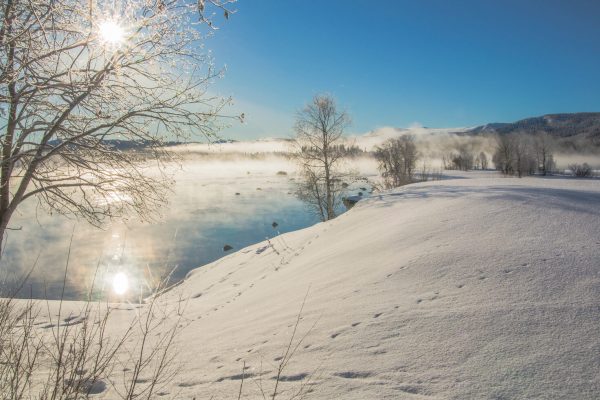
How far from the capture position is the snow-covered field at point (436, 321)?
92.0 inches

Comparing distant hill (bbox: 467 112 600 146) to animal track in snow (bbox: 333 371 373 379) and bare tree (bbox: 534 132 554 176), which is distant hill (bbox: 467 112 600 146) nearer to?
bare tree (bbox: 534 132 554 176)

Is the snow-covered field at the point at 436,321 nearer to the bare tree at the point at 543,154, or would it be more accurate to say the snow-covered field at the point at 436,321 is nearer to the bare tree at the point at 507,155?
the bare tree at the point at 507,155

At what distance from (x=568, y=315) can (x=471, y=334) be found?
774 mm

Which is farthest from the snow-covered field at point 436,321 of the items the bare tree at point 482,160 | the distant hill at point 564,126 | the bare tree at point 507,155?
the distant hill at point 564,126

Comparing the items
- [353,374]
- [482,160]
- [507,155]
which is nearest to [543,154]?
[507,155]

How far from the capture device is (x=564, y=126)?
10744 centimetres

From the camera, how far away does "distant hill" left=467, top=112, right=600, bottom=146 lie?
95.5 m

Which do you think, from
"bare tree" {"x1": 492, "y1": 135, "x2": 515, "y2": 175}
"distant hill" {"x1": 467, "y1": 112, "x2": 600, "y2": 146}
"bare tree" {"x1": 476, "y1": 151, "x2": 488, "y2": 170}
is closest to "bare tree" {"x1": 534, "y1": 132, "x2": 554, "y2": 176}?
"bare tree" {"x1": 492, "y1": 135, "x2": 515, "y2": 175}

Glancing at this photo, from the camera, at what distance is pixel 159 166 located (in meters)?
5.87

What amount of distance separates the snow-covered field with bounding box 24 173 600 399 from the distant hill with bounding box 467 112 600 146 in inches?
4100

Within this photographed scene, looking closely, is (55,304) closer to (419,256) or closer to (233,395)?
(233,395)

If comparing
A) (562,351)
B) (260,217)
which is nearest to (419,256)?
(562,351)

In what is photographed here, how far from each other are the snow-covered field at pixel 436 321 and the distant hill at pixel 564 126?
10414cm

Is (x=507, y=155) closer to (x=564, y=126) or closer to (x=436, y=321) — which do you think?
(x=436, y=321)
